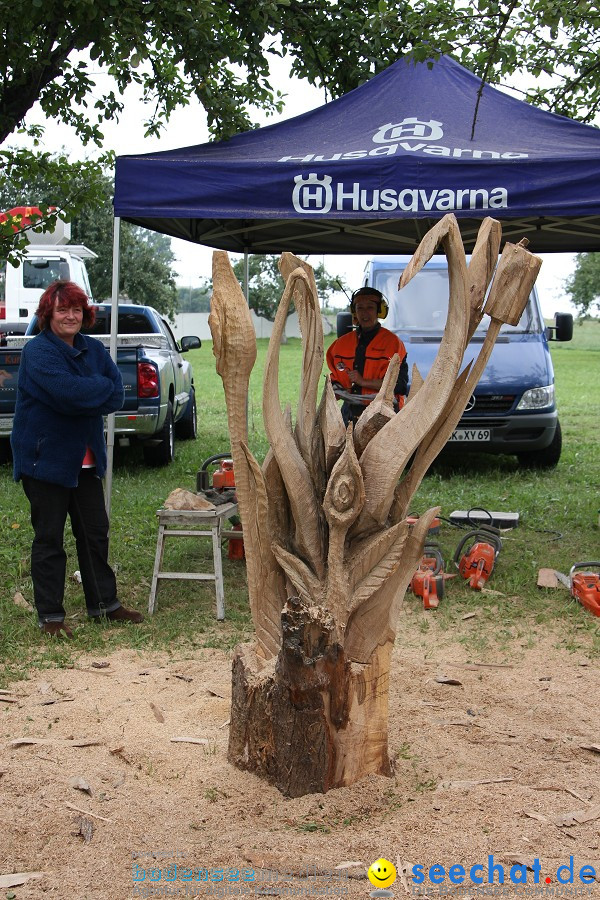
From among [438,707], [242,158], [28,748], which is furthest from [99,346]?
[438,707]

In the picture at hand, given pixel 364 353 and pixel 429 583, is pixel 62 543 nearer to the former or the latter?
pixel 429 583

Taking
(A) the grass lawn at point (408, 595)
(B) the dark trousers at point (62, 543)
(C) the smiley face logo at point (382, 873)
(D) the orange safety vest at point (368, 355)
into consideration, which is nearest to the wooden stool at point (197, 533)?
(A) the grass lawn at point (408, 595)

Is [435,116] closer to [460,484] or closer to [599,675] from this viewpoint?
[599,675]

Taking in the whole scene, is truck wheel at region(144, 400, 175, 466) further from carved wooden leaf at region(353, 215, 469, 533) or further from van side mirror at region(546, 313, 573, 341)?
carved wooden leaf at region(353, 215, 469, 533)

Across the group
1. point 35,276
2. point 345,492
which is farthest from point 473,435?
point 35,276

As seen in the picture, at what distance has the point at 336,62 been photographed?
7906 millimetres

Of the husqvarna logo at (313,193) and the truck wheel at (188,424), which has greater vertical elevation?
the husqvarna logo at (313,193)

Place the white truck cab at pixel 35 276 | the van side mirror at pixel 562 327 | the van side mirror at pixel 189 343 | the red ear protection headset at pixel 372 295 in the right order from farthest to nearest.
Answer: the white truck cab at pixel 35 276, the van side mirror at pixel 189 343, the van side mirror at pixel 562 327, the red ear protection headset at pixel 372 295

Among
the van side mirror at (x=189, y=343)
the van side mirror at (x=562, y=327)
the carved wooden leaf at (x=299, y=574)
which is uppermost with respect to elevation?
the van side mirror at (x=562, y=327)

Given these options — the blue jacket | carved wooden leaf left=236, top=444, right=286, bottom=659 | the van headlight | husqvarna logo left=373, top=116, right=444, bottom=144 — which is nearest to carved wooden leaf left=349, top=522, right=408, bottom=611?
carved wooden leaf left=236, top=444, right=286, bottom=659

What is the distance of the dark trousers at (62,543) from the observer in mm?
5074

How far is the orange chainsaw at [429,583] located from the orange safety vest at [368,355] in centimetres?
114

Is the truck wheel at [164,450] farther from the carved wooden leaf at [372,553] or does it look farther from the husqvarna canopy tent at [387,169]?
the carved wooden leaf at [372,553]

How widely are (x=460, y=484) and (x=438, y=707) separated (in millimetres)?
5681
